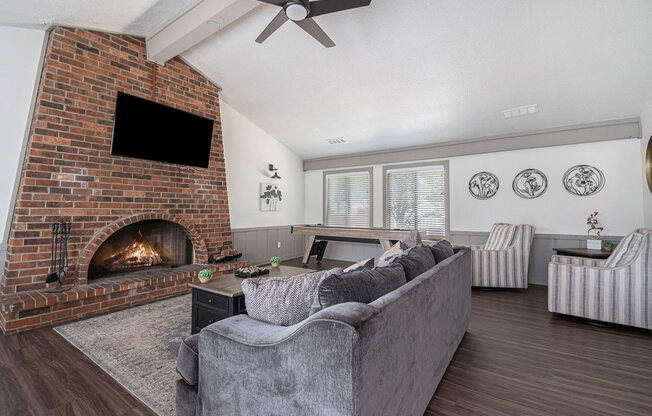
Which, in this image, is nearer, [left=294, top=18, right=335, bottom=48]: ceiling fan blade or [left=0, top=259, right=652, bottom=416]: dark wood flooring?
[left=0, top=259, right=652, bottom=416]: dark wood flooring

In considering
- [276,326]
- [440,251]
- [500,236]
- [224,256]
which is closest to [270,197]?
[224,256]

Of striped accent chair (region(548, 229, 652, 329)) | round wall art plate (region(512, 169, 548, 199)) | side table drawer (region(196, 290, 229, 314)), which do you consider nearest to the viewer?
side table drawer (region(196, 290, 229, 314))

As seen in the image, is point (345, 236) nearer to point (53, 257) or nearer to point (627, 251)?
point (627, 251)

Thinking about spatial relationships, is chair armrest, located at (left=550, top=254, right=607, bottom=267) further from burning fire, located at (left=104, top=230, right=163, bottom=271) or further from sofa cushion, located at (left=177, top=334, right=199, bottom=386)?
burning fire, located at (left=104, top=230, right=163, bottom=271)

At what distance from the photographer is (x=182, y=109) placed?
4199 millimetres

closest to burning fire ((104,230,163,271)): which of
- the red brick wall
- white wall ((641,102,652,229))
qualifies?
the red brick wall

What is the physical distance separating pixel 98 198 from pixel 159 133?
1012mm

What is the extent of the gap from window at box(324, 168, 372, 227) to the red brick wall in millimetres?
3123

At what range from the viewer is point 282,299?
1337 mm

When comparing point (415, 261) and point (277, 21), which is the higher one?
point (277, 21)

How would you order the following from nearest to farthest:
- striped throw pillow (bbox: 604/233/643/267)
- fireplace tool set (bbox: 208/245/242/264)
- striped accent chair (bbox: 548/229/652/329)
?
1. striped accent chair (bbox: 548/229/652/329)
2. striped throw pillow (bbox: 604/233/643/267)
3. fireplace tool set (bbox: 208/245/242/264)

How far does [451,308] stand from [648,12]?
3.04 m

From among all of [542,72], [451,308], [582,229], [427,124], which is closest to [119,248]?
[451,308]

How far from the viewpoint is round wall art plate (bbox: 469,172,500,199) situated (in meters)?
4.88
